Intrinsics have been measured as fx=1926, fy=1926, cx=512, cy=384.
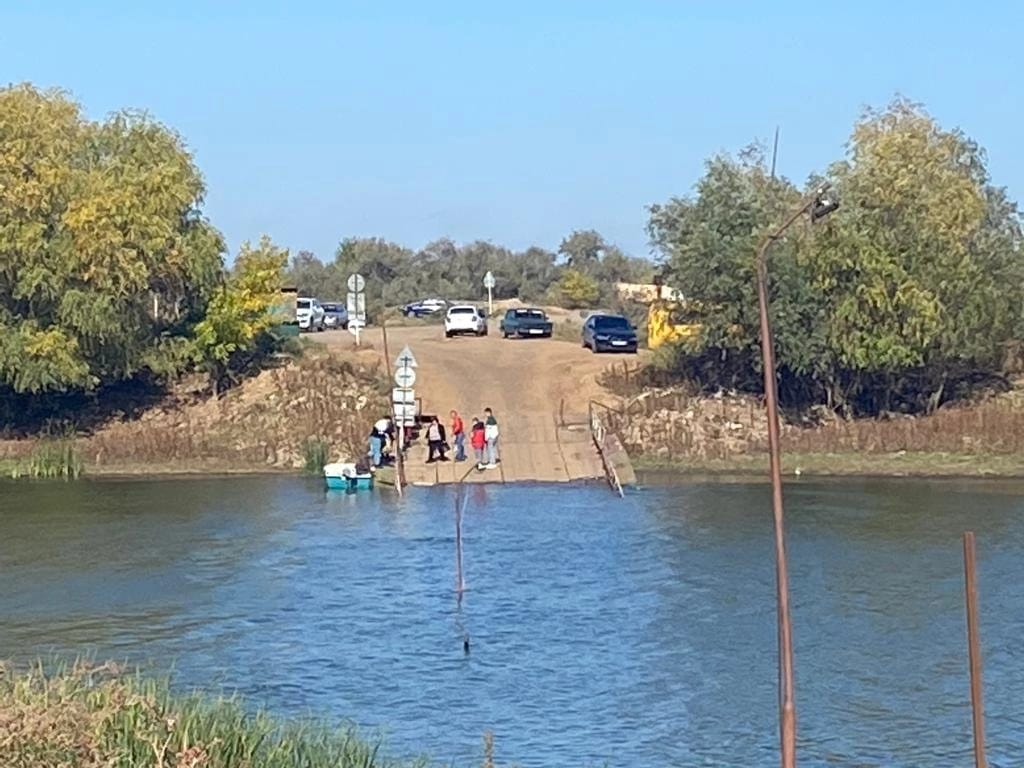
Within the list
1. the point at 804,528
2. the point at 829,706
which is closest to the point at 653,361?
the point at 804,528

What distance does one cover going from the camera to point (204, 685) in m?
25.8

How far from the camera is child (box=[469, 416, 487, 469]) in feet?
171

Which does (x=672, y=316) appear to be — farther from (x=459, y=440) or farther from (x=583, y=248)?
(x=583, y=248)

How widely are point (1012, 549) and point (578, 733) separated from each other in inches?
Result: 684

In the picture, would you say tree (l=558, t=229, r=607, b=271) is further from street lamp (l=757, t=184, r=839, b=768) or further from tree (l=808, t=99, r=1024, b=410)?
street lamp (l=757, t=184, r=839, b=768)


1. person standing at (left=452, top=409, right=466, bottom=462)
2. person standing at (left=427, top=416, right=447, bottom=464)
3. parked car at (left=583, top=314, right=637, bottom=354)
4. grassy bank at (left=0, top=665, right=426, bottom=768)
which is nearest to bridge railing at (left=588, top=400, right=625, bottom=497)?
person standing at (left=452, top=409, right=466, bottom=462)

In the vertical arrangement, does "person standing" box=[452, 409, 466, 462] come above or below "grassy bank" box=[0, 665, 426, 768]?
above

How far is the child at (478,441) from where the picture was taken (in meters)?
52.2

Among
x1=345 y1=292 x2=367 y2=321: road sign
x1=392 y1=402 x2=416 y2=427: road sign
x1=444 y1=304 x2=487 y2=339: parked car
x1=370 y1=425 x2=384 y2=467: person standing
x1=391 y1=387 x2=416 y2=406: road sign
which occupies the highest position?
Result: x1=444 y1=304 x2=487 y2=339: parked car

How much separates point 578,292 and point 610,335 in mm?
38015

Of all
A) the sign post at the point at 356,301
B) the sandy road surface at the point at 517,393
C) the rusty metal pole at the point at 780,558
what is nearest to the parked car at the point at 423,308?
the sandy road surface at the point at 517,393

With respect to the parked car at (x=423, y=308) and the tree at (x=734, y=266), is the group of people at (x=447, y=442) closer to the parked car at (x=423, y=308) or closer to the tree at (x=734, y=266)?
the tree at (x=734, y=266)

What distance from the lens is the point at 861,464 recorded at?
53.5 m

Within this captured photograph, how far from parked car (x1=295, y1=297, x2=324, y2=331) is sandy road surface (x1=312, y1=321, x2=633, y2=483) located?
25.9 ft
